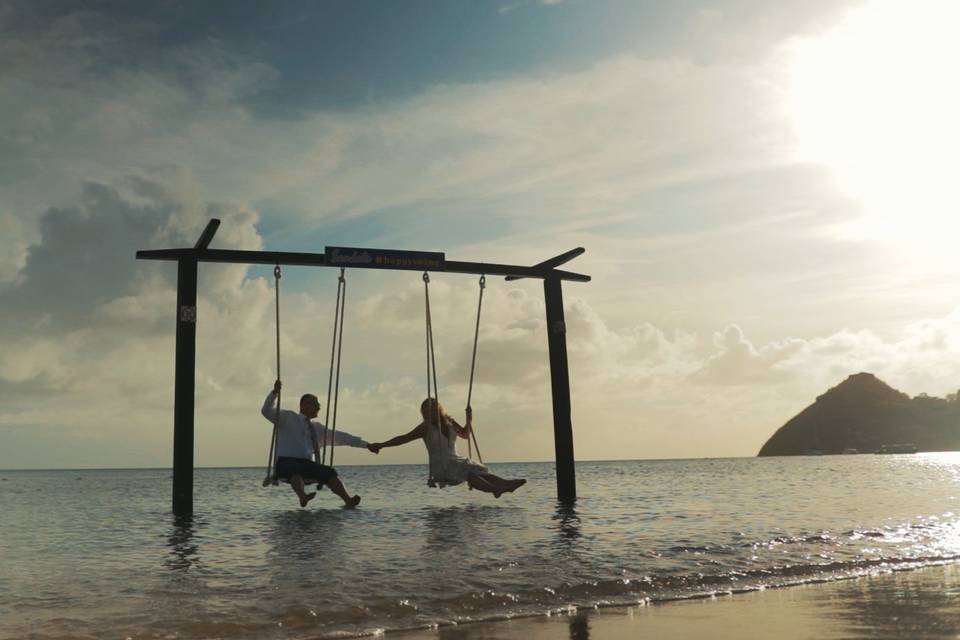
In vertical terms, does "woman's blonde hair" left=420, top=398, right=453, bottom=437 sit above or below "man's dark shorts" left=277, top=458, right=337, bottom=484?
above

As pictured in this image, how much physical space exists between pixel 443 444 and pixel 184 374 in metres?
4.05

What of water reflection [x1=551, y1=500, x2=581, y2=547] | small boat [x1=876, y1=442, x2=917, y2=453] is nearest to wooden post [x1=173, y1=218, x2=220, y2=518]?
water reflection [x1=551, y1=500, x2=581, y2=547]

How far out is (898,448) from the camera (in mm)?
166875

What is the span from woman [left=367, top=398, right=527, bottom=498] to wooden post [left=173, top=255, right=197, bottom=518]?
2.87 m

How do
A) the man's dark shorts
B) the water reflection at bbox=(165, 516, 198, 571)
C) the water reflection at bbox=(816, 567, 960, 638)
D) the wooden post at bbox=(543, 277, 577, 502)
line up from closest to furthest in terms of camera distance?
1. the water reflection at bbox=(816, 567, 960, 638)
2. the water reflection at bbox=(165, 516, 198, 571)
3. the man's dark shorts
4. the wooden post at bbox=(543, 277, 577, 502)

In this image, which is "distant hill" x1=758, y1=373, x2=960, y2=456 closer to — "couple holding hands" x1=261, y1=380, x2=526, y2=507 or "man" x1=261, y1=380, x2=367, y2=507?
"couple holding hands" x1=261, y1=380, x2=526, y2=507

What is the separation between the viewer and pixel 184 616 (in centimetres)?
563

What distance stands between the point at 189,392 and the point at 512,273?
5679mm

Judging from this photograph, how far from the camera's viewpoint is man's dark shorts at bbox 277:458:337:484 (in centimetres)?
1232

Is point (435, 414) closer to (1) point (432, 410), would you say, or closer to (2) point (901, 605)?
(1) point (432, 410)

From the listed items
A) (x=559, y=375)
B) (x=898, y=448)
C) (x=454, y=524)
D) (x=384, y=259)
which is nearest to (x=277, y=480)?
(x=454, y=524)

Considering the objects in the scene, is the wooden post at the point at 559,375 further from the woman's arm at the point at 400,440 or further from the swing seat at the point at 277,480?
the swing seat at the point at 277,480

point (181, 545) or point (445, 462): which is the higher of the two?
point (445, 462)

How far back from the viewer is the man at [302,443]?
12.4m
